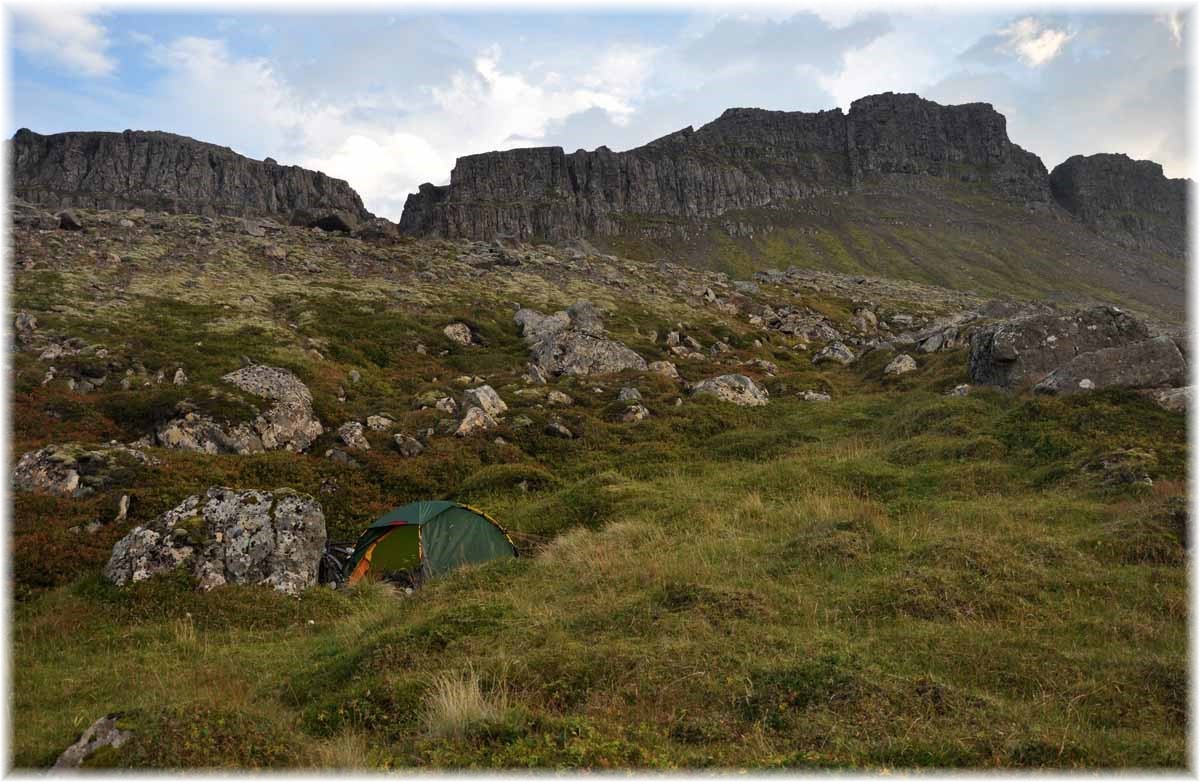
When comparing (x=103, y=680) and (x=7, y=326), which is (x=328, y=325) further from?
(x=103, y=680)

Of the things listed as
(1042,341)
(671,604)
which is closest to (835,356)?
(1042,341)

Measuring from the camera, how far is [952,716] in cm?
723

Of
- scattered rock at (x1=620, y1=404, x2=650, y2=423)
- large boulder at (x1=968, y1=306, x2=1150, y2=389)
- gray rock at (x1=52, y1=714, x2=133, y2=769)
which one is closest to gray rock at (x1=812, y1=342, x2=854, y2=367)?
large boulder at (x1=968, y1=306, x2=1150, y2=389)

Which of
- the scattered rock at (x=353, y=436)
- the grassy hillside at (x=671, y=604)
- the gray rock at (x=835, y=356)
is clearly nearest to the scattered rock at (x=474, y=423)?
the grassy hillside at (x=671, y=604)

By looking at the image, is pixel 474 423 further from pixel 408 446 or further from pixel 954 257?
pixel 954 257

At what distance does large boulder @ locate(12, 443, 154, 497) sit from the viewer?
704 inches

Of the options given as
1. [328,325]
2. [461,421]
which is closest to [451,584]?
[461,421]

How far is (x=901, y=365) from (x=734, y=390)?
40.4 ft

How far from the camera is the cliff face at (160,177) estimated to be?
152125 mm

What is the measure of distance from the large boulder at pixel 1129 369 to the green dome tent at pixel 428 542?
19.0 m

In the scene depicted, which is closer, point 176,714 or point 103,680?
point 176,714

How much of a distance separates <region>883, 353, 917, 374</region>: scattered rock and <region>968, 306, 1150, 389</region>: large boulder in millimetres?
8207

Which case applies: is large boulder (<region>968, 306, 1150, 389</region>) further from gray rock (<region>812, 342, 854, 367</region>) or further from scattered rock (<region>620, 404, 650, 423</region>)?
gray rock (<region>812, 342, 854, 367</region>)

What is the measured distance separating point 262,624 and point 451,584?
3472 mm
